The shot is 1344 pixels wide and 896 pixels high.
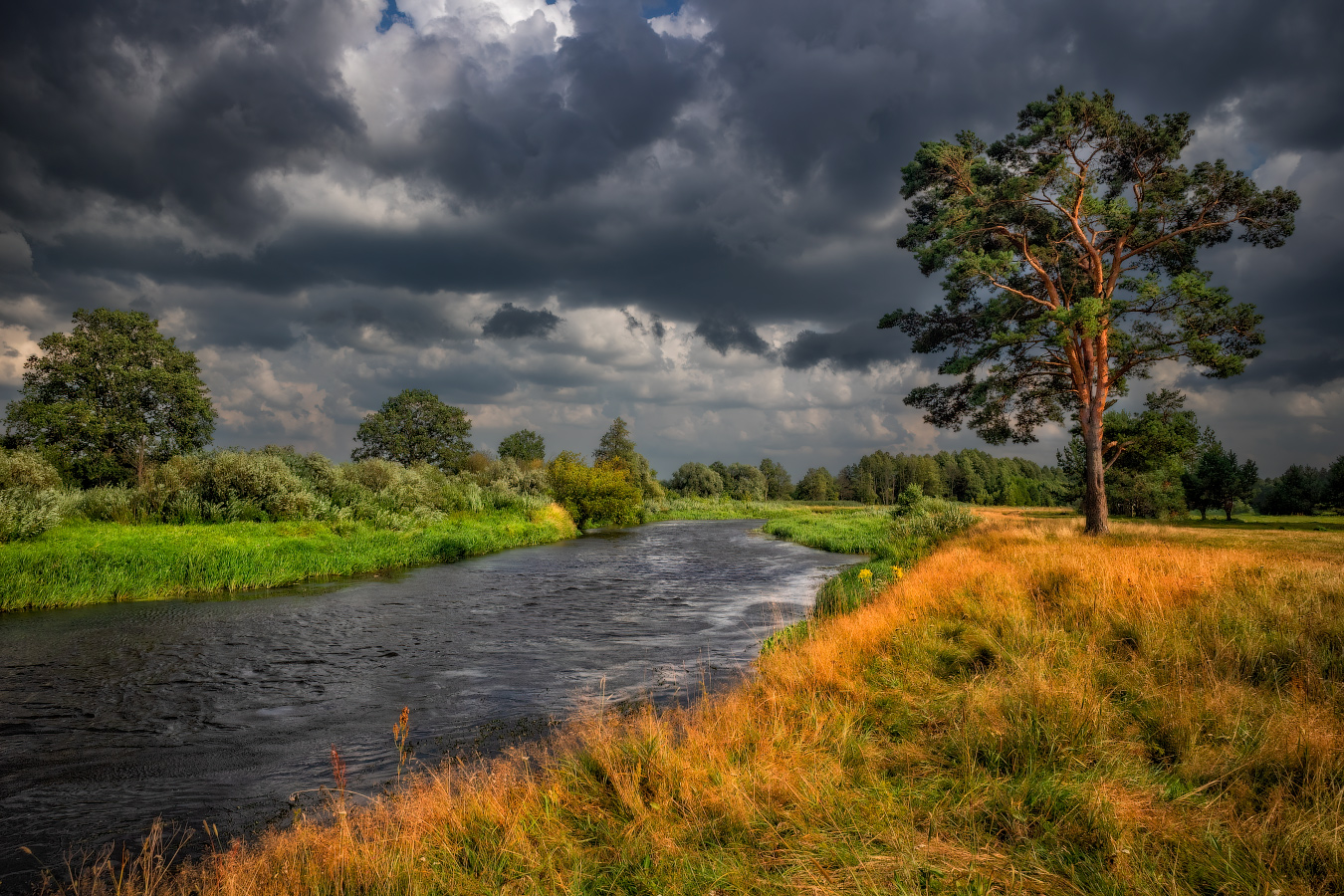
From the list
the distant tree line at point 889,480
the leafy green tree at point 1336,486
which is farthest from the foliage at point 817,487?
the leafy green tree at point 1336,486

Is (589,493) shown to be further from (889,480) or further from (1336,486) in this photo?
(889,480)

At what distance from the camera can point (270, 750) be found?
7281mm

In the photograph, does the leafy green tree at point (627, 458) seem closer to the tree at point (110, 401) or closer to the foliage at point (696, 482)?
the foliage at point (696, 482)

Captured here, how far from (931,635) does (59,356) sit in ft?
158

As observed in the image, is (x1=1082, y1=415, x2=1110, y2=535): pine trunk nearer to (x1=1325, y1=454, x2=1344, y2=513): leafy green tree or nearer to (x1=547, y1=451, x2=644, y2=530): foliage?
(x1=547, y1=451, x2=644, y2=530): foliage

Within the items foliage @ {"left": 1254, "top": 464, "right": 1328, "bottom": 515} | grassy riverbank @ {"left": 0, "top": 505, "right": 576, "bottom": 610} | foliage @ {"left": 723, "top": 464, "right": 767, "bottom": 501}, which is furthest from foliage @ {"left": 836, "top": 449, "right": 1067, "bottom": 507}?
grassy riverbank @ {"left": 0, "top": 505, "right": 576, "bottom": 610}

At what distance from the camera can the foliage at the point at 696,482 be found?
117 m

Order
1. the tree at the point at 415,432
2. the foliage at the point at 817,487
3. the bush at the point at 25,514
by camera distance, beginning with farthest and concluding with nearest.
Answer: the foliage at the point at 817,487 < the tree at the point at 415,432 < the bush at the point at 25,514

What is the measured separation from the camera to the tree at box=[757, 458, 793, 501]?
544 ft

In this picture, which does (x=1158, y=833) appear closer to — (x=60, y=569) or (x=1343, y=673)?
(x=1343, y=673)

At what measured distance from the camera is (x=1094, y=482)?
20.3m

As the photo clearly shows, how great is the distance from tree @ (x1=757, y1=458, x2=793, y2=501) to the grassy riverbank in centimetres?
14290

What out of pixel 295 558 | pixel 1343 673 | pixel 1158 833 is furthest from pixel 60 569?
pixel 1343 673

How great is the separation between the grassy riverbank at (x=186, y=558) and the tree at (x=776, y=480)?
469 feet
